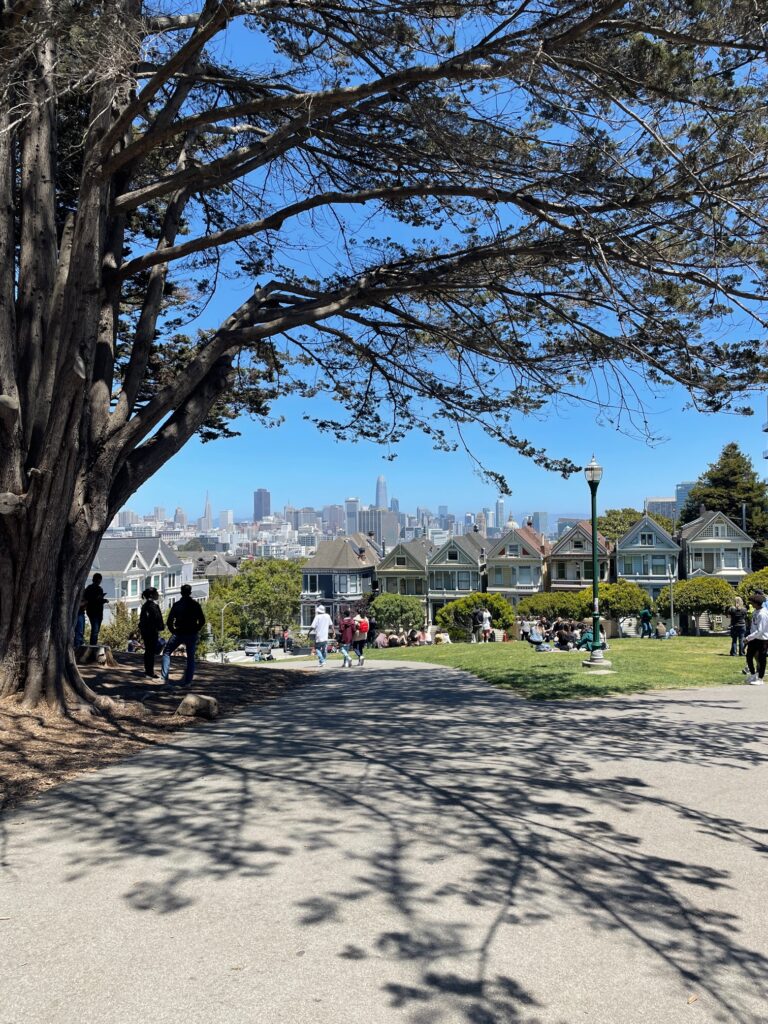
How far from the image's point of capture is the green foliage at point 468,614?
4406 centimetres

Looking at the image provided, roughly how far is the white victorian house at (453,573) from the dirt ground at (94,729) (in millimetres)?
51921

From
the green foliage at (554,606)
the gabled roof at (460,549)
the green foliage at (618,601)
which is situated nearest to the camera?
the green foliage at (618,601)

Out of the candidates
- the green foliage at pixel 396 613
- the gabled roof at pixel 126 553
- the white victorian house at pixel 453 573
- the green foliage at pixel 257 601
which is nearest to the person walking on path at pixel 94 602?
the gabled roof at pixel 126 553

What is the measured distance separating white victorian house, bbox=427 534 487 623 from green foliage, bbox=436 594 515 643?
59.3ft

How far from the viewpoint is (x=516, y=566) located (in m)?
60.7

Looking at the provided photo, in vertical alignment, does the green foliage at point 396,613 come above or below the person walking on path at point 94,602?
below

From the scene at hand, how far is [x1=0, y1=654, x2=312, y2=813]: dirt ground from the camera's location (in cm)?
637

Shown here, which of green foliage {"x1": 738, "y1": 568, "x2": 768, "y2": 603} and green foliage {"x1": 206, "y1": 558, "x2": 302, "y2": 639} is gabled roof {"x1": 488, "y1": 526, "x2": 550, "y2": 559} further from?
green foliage {"x1": 738, "y1": 568, "x2": 768, "y2": 603}

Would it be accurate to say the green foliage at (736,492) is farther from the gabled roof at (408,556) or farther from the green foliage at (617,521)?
the gabled roof at (408,556)

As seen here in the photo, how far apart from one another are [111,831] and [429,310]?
9049mm

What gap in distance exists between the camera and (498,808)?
17.8 feet

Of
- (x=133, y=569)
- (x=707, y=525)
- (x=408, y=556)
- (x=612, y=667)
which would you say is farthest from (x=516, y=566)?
(x=612, y=667)

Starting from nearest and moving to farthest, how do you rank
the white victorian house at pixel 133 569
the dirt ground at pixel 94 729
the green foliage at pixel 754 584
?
the dirt ground at pixel 94 729 → the green foliage at pixel 754 584 → the white victorian house at pixel 133 569

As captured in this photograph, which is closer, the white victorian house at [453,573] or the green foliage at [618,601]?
the green foliage at [618,601]
